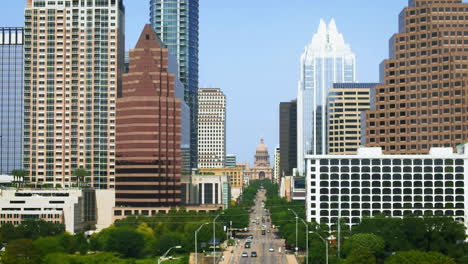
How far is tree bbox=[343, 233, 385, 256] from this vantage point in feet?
575

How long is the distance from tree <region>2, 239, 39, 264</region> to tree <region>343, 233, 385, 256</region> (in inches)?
2626

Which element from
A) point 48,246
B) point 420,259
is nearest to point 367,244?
point 420,259

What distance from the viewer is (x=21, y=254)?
16862 cm

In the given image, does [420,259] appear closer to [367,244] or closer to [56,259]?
[367,244]

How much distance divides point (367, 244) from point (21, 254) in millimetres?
72917

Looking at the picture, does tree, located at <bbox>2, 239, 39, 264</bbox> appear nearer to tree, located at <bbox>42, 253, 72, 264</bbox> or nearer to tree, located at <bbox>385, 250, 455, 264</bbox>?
tree, located at <bbox>42, 253, 72, 264</bbox>

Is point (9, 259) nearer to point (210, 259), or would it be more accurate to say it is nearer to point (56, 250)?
point (56, 250)

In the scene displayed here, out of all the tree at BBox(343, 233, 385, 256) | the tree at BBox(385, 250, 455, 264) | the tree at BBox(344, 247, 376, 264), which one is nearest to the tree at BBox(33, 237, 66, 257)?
the tree at BBox(343, 233, 385, 256)

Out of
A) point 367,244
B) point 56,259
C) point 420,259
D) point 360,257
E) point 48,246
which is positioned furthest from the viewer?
point 48,246

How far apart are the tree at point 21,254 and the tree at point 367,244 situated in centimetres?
6669

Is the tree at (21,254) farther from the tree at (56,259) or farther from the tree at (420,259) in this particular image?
the tree at (420,259)

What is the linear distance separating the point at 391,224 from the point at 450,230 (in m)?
14.7

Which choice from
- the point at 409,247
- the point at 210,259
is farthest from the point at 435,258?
the point at 210,259

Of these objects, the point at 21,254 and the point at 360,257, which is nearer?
the point at 360,257
